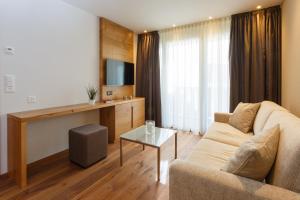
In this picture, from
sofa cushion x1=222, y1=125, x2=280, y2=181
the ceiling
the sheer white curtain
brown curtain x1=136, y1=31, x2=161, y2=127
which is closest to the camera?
sofa cushion x1=222, y1=125, x2=280, y2=181

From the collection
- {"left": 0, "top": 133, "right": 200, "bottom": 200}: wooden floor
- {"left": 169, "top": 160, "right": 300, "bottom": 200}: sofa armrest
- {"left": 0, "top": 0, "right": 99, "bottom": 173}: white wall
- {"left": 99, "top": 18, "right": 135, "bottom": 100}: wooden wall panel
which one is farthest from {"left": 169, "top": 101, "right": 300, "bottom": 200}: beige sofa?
{"left": 99, "top": 18, "right": 135, "bottom": 100}: wooden wall panel

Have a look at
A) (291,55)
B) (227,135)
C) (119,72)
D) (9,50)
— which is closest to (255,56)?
(291,55)

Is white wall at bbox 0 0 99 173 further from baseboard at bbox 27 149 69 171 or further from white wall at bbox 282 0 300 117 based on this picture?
white wall at bbox 282 0 300 117

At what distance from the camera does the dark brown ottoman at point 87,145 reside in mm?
2422

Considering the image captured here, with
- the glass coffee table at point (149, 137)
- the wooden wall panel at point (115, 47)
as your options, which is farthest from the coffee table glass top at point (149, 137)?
the wooden wall panel at point (115, 47)

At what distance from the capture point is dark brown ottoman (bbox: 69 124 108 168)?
7.95ft

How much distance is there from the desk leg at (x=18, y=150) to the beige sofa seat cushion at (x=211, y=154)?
1.83 m

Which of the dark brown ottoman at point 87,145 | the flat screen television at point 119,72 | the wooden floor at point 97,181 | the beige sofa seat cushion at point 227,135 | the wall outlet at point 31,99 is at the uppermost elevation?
the flat screen television at point 119,72

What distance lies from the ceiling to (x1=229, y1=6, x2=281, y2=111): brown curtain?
8.7 inches

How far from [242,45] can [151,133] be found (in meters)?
2.43

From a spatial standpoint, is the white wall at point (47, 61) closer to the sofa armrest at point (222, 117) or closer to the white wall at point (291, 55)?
the sofa armrest at point (222, 117)

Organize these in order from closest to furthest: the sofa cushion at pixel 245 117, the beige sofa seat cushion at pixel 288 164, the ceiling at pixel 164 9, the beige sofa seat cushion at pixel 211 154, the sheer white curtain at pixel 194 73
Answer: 1. the beige sofa seat cushion at pixel 288 164
2. the beige sofa seat cushion at pixel 211 154
3. the sofa cushion at pixel 245 117
4. the ceiling at pixel 164 9
5. the sheer white curtain at pixel 194 73

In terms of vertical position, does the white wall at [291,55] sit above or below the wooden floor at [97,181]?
above

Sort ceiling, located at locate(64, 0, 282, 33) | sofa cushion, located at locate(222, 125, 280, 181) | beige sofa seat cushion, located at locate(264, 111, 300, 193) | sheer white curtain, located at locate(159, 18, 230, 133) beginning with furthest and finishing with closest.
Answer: sheer white curtain, located at locate(159, 18, 230, 133), ceiling, located at locate(64, 0, 282, 33), sofa cushion, located at locate(222, 125, 280, 181), beige sofa seat cushion, located at locate(264, 111, 300, 193)
